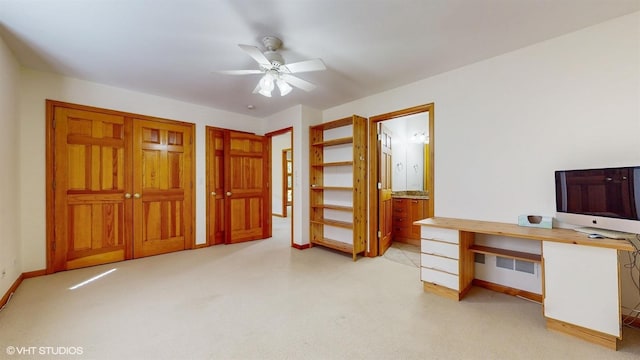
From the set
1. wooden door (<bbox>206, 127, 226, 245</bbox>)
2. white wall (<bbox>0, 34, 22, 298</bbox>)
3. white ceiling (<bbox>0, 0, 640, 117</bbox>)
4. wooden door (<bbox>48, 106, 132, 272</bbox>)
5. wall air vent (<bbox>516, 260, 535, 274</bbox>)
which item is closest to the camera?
white ceiling (<bbox>0, 0, 640, 117</bbox>)

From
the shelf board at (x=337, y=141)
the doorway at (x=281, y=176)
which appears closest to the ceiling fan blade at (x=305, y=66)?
the shelf board at (x=337, y=141)

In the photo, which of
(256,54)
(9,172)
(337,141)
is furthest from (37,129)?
(337,141)

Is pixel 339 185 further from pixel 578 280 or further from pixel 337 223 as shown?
pixel 578 280

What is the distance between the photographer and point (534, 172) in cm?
238

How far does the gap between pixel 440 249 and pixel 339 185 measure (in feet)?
6.75

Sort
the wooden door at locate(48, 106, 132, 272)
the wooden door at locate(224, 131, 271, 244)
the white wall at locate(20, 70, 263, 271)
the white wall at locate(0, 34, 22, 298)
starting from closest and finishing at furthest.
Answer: the white wall at locate(0, 34, 22, 298), the white wall at locate(20, 70, 263, 271), the wooden door at locate(48, 106, 132, 272), the wooden door at locate(224, 131, 271, 244)

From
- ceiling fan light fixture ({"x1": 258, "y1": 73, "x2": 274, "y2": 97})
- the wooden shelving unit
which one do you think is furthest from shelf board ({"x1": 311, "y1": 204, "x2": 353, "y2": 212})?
ceiling fan light fixture ({"x1": 258, "y1": 73, "x2": 274, "y2": 97})

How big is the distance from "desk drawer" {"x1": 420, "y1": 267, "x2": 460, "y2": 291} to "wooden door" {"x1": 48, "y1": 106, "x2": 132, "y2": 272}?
3.95 m

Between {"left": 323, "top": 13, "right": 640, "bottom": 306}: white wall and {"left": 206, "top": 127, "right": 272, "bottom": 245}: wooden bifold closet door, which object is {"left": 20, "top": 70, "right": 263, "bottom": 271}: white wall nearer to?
{"left": 206, "top": 127, "right": 272, "bottom": 245}: wooden bifold closet door

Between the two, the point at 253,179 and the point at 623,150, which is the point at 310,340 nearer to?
the point at 623,150

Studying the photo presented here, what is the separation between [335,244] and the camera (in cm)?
394

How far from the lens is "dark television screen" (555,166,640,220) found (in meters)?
1.75

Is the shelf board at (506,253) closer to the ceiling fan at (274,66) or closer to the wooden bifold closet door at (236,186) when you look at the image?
the ceiling fan at (274,66)

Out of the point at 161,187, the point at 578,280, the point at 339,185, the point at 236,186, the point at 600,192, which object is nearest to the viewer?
the point at 578,280
